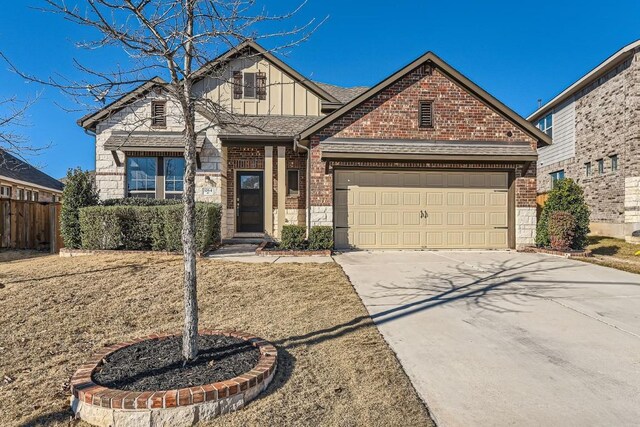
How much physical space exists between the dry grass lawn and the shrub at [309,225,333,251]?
2.00 meters

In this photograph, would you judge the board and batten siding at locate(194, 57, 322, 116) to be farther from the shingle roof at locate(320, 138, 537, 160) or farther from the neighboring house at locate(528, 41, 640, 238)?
the neighboring house at locate(528, 41, 640, 238)

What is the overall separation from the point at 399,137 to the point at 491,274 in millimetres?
5181

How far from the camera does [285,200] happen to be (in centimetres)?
1386

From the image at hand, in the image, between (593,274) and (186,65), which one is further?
(593,274)

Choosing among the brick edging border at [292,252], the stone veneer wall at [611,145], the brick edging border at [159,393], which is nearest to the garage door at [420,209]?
the brick edging border at [292,252]

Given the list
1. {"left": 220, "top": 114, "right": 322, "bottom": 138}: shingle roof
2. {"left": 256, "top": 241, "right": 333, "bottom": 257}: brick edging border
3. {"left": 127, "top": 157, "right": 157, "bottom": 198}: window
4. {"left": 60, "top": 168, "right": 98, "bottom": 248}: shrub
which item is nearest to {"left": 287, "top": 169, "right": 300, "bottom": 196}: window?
{"left": 220, "top": 114, "right": 322, "bottom": 138}: shingle roof

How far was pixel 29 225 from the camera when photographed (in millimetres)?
12898

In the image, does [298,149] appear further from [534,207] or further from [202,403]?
[202,403]

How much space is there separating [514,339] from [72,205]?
10.7 metres

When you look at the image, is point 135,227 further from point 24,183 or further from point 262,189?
point 24,183

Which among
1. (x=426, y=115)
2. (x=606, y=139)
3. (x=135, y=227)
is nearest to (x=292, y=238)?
(x=135, y=227)

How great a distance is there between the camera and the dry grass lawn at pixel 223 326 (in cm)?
322

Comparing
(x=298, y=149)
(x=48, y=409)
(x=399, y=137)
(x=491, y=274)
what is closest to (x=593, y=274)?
(x=491, y=274)

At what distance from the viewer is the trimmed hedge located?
1013 cm
